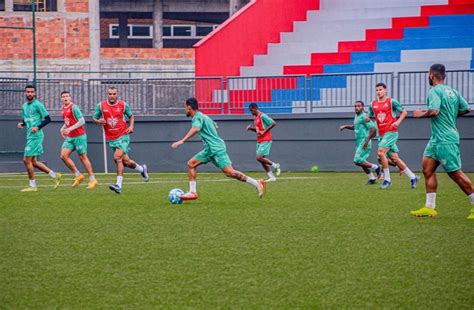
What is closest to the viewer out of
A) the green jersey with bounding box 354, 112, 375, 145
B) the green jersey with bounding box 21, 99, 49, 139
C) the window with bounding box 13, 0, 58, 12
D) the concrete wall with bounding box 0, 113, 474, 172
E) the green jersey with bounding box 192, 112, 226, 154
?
the green jersey with bounding box 192, 112, 226, 154

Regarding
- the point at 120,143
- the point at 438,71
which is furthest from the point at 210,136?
the point at 438,71

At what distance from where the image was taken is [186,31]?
54562 millimetres

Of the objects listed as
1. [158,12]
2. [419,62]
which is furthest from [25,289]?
[158,12]

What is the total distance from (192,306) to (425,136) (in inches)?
782

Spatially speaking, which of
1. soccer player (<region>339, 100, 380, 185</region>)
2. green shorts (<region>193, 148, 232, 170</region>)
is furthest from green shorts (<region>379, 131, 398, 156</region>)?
green shorts (<region>193, 148, 232, 170</region>)

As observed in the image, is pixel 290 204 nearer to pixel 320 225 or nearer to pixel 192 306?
pixel 320 225

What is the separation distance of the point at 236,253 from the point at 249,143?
59.8 feet

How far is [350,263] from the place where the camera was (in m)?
8.16

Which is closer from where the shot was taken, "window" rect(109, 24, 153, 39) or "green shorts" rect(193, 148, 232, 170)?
"green shorts" rect(193, 148, 232, 170)

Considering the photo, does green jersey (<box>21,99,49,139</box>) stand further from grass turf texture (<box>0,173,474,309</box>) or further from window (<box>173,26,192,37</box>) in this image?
window (<box>173,26,192,37</box>)

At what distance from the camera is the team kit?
11.6 m

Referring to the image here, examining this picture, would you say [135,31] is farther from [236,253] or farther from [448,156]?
[236,253]

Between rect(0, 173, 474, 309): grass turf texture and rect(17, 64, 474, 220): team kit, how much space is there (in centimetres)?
63

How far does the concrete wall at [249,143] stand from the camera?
84.2 ft
